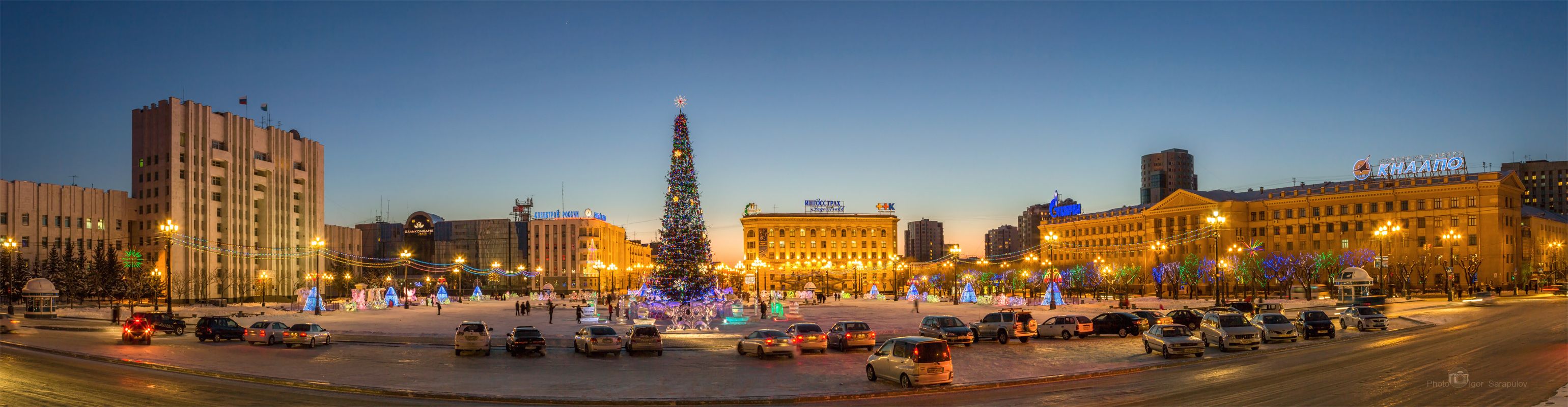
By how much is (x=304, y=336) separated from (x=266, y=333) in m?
2.50

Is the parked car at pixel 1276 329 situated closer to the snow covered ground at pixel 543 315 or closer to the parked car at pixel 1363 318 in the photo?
the parked car at pixel 1363 318

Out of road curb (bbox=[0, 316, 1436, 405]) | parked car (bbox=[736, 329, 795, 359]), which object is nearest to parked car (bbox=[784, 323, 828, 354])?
parked car (bbox=[736, 329, 795, 359])

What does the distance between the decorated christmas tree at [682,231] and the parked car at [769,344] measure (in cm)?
2055

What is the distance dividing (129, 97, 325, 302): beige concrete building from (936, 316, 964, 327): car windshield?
8809cm

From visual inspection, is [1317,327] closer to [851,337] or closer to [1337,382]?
[1337,382]

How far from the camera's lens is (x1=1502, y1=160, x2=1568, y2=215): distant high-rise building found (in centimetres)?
16912

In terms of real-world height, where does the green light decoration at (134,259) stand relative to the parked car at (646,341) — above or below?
above

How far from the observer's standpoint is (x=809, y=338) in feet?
104

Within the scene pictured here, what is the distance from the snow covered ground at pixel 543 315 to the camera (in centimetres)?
4731

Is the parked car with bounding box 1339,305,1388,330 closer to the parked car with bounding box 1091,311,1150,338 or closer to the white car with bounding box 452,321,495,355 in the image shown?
the parked car with bounding box 1091,311,1150,338

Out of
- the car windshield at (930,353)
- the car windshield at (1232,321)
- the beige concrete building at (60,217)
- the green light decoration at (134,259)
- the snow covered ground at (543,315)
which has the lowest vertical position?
the snow covered ground at (543,315)

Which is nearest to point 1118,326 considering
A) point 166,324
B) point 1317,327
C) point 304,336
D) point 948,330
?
point 1317,327

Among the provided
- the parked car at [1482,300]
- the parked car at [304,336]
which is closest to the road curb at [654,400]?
the parked car at [304,336]

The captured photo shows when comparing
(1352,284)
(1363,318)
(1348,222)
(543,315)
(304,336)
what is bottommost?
(543,315)
